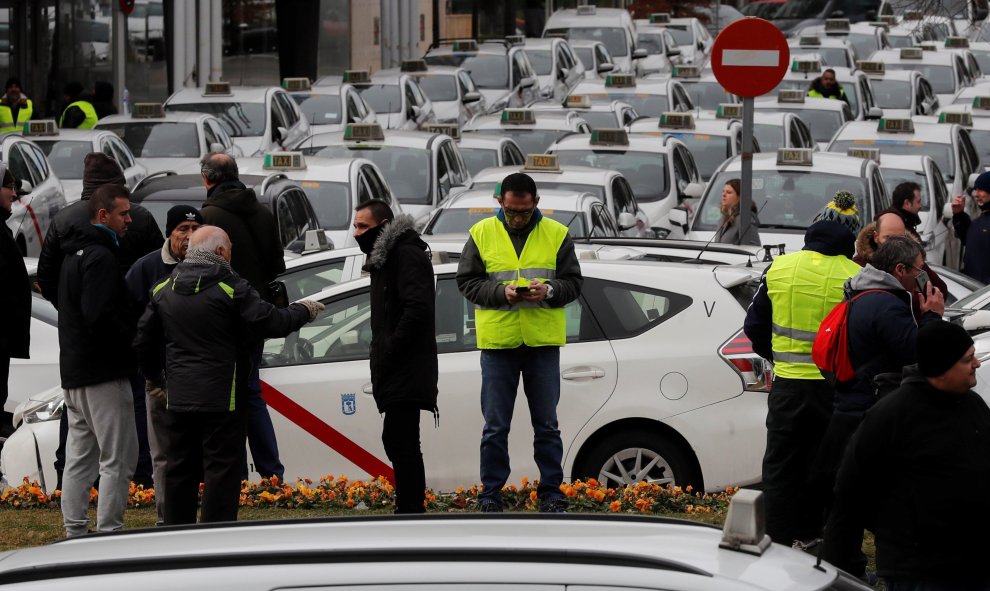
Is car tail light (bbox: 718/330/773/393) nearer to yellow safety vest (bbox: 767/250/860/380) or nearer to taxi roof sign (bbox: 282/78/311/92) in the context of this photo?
yellow safety vest (bbox: 767/250/860/380)

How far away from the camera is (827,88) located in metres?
25.9

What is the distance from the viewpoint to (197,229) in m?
6.99

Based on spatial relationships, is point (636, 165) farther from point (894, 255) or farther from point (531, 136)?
point (894, 255)

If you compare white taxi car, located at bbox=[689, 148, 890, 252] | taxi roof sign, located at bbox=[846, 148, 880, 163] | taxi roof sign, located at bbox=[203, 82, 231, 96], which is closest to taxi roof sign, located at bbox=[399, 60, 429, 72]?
taxi roof sign, located at bbox=[203, 82, 231, 96]

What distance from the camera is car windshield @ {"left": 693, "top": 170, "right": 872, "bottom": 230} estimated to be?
49.0 ft

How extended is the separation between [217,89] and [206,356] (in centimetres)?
1748

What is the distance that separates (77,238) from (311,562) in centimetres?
438

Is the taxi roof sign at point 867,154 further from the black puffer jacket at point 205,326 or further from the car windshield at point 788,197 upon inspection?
the black puffer jacket at point 205,326

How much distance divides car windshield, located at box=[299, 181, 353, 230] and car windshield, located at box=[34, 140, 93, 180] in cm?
410

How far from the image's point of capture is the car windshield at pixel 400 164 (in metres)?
17.8

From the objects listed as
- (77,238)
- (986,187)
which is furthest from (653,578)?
(986,187)

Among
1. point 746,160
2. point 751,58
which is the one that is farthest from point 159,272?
point 751,58

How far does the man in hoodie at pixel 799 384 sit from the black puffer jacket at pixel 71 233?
9.75 feet

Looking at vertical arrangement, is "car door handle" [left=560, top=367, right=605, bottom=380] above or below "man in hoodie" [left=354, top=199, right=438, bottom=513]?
below
